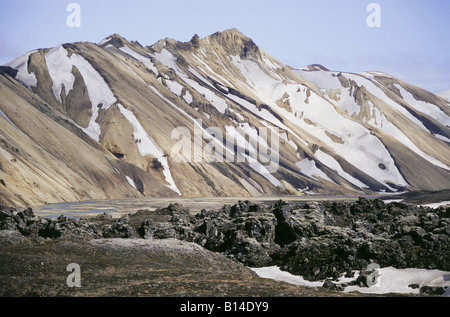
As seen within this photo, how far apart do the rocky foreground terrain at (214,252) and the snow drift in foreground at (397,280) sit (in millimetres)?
917

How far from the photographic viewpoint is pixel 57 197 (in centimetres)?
10712

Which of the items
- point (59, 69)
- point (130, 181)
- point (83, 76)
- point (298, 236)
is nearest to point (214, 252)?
point (298, 236)

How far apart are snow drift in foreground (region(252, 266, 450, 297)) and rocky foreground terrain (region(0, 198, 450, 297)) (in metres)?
0.92

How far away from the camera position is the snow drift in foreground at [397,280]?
1476 inches

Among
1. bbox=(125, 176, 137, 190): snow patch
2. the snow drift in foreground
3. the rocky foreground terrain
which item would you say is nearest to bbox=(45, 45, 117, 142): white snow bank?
bbox=(125, 176, 137, 190): snow patch

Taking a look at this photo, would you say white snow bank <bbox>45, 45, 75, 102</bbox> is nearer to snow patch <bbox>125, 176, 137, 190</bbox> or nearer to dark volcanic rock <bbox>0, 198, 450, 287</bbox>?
snow patch <bbox>125, 176, 137, 190</bbox>

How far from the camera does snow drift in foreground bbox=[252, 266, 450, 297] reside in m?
37.5

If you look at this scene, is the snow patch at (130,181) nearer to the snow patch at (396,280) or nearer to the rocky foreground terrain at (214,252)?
the rocky foreground terrain at (214,252)

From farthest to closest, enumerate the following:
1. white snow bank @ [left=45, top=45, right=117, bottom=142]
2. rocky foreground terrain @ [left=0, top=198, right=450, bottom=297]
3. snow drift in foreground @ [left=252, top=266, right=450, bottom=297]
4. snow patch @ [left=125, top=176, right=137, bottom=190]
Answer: white snow bank @ [left=45, top=45, right=117, bottom=142] → snow patch @ [left=125, top=176, right=137, bottom=190] → snow drift in foreground @ [left=252, top=266, right=450, bottom=297] → rocky foreground terrain @ [left=0, top=198, right=450, bottom=297]

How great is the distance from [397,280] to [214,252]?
14.5 m

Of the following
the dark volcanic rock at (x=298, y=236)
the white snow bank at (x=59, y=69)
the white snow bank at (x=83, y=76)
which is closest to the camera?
the dark volcanic rock at (x=298, y=236)

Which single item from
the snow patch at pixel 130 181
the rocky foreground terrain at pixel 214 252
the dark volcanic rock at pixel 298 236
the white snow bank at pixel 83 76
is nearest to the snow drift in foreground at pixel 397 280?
the rocky foreground terrain at pixel 214 252
